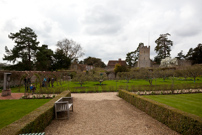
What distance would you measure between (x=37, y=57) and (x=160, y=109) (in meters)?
32.9

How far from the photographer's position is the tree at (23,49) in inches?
1164

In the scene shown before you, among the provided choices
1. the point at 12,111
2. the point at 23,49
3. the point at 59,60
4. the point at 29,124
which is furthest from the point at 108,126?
the point at 59,60

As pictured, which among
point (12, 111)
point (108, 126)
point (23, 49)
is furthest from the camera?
point (23, 49)

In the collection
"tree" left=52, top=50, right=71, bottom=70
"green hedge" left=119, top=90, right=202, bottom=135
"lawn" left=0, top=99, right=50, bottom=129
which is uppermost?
A: "tree" left=52, top=50, right=71, bottom=70

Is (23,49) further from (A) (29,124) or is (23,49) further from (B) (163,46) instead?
(B) (163,46)

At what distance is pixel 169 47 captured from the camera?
51.9 meters

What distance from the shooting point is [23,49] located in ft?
103

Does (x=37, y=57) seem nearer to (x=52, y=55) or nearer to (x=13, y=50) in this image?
(x=13, y=50)

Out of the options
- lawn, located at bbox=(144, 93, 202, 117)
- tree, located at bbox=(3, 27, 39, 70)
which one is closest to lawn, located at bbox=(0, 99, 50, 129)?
lawn, located at bbox=(144, 93, 202, 117)

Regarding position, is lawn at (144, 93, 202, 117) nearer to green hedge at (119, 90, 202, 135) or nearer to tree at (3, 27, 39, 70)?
green hedge at (119, 90, 202, 135)

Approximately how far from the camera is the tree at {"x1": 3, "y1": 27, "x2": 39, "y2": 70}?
2956 cm

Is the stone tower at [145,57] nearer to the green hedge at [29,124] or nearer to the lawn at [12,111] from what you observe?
the lawn at [12,111]

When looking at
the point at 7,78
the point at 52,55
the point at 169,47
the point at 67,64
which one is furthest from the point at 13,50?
the point at 169,47

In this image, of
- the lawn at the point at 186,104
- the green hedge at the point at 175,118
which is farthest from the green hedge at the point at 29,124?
the lawn at the point at 186,104
